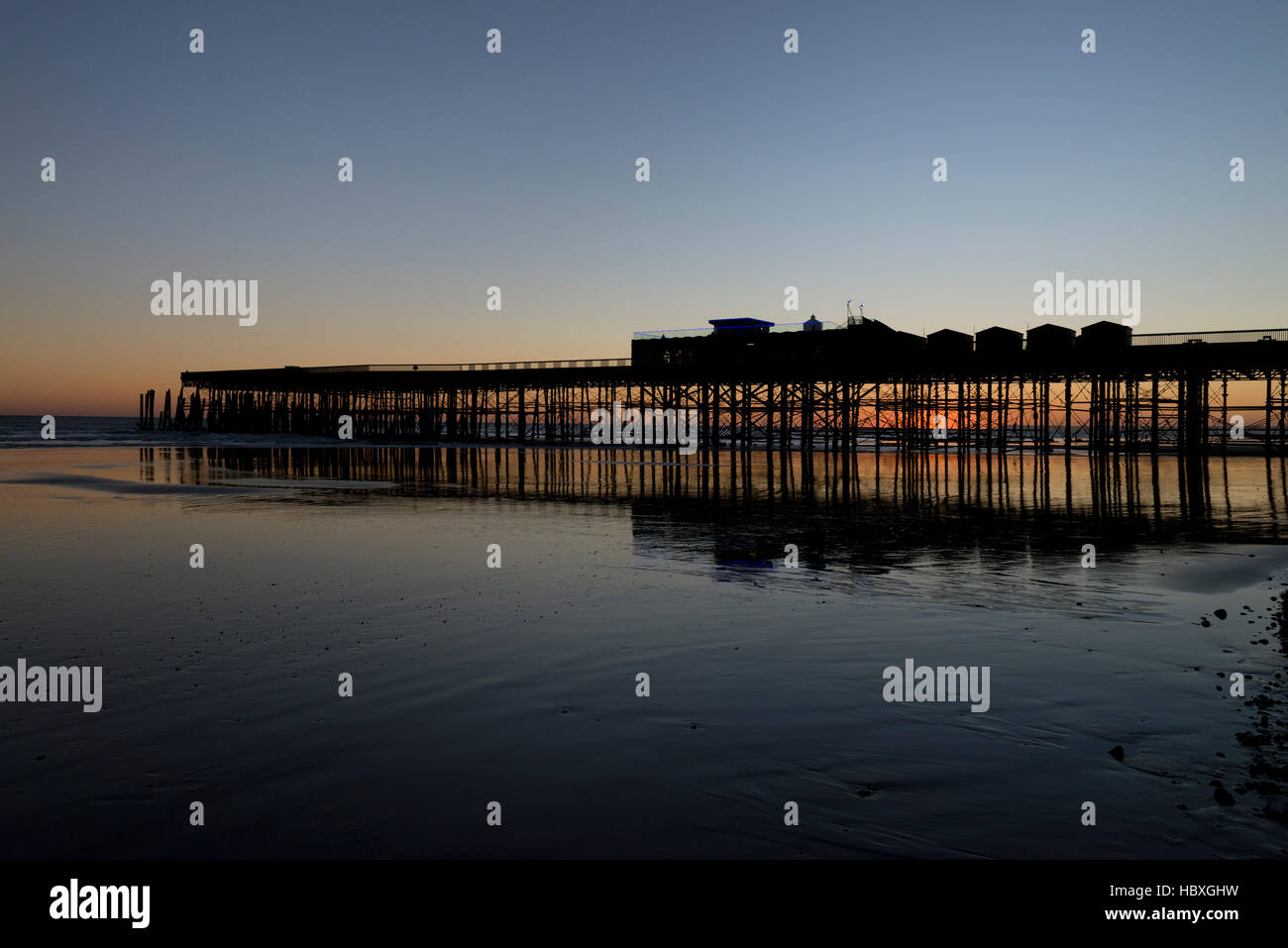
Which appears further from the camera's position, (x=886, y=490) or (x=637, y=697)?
(x=886, y=490)

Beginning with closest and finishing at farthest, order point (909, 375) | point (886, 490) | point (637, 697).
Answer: point (637, 697), point (886, 490), point (909, 375)

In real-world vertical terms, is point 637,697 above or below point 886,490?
below

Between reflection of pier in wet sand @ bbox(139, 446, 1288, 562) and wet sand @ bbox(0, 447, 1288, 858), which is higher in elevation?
reflection of pier in wet sand @ bbox(139, 446, 1288, 562)

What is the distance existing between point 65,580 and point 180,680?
7.15 metres

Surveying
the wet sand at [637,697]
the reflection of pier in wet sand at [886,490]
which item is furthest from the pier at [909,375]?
the wet sand at [637,697]

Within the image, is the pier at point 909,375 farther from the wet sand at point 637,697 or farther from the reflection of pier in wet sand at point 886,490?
the wet sand at point 637,697

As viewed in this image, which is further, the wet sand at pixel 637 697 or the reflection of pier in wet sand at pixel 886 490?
the reflection of pier in wet sand at pixel 886 490

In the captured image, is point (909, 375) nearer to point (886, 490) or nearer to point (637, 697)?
point (886, 490)

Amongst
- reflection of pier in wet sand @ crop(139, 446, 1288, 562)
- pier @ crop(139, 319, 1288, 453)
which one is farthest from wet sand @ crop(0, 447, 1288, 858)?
pier @ crop(139, 319, 1288, 453)

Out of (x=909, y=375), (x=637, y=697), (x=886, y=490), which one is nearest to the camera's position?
(x=637, y=697)

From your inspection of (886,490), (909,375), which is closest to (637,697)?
(886,490)

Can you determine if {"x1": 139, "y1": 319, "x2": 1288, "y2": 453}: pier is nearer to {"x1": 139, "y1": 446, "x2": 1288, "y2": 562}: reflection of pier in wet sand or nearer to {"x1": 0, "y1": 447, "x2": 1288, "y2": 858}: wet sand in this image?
{"x1": 139, "y1": 446, "x2": 1288, "y2": 562}: reflection of pier in wet sand

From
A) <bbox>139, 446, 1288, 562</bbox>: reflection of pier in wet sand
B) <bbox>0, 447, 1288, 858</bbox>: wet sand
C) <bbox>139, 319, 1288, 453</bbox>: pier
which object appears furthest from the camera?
<bbox>139, 319, 1288, 453</bbox>: pier
